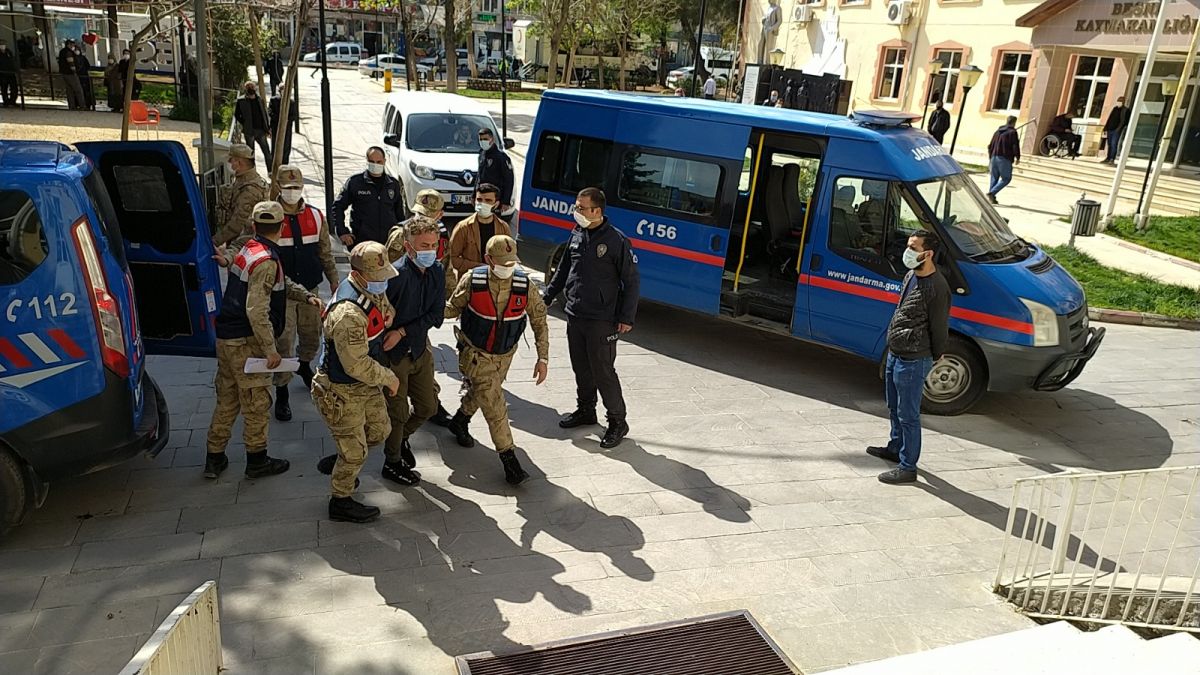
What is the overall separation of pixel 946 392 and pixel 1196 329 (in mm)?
5620

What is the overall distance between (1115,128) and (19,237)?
2327 cm

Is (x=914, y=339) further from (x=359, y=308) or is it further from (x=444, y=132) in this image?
(x=444, y=132)

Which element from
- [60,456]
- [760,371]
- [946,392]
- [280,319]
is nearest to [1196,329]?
[946,392]

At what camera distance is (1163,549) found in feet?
18.3

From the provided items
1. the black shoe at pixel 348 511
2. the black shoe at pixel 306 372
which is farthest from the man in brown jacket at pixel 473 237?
the black shoe at pixel 348 511

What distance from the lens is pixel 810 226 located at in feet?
25.1

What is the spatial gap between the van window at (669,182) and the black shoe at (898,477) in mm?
3131

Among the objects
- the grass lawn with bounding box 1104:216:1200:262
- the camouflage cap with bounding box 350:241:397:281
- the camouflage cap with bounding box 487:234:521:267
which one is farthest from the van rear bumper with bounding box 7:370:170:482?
the grass lawn with bounding box 1104:216:1200:262

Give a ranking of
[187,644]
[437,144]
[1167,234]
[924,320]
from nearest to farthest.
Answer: [187,644] → [924,320] → [437,144] → [1167,234]

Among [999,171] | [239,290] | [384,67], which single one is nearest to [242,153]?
[239,290]

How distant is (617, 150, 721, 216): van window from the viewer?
8219mm

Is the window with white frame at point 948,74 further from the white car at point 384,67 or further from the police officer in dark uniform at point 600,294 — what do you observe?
the white car at point 384,67

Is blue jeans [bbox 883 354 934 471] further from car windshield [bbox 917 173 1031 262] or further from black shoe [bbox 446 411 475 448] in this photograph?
black shoe [bbox 446 411 475 448]

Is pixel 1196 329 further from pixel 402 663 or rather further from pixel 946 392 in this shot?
pixel 402 663
